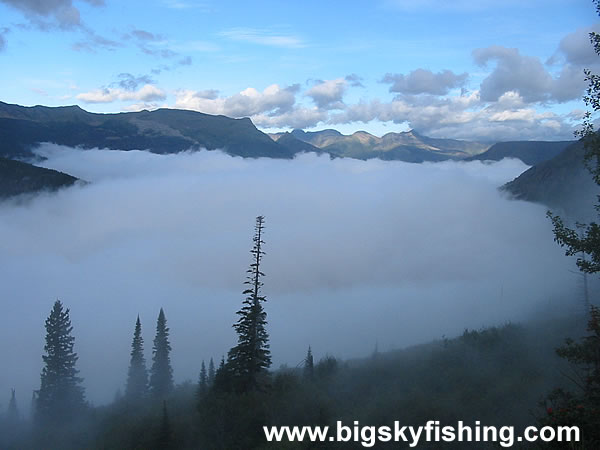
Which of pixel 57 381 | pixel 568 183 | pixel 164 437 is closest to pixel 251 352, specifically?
pixel 164 437

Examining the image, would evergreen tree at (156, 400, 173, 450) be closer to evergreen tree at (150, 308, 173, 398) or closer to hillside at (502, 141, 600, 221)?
evergreen tree at (150, 308, 173, 398)

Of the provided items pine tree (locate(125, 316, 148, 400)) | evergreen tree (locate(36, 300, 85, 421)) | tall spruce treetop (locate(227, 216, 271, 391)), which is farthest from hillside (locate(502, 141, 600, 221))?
tall spruce treetop (locate(227, 216, 271, 391))

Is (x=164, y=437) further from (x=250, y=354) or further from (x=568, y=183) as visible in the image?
(x=568, y=183)

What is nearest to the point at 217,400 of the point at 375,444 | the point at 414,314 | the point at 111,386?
the point at 375,444

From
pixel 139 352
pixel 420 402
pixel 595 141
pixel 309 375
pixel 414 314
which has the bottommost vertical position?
pixel 414 314

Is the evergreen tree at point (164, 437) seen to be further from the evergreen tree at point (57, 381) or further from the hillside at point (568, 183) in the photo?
the hillside at point (568, 183)

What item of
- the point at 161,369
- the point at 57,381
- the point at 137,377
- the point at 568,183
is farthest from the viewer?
the point at 568,183

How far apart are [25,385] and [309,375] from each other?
4685 inches

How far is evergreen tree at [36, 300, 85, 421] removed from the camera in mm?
56094

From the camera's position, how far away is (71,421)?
52000 mm

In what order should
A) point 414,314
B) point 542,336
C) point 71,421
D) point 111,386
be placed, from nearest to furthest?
point 542,336 < point 71,421 < point 111,386 < point 414,314

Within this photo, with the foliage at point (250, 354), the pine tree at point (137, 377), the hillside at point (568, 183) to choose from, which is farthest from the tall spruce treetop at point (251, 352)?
the hillside at point (568, 183)

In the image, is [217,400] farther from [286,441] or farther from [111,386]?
[111,386]

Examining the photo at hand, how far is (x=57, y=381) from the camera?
5700 centimetres
